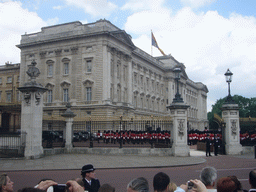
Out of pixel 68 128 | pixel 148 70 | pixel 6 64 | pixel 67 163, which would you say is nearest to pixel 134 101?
pixel 148 70

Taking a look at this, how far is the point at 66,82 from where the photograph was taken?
48.1 m

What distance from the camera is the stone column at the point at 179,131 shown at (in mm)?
18797

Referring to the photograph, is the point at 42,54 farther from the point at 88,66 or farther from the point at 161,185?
the point at 161,185

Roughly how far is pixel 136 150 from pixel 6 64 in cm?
5340

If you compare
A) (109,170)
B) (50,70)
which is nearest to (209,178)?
(109,170)

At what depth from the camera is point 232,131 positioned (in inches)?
838

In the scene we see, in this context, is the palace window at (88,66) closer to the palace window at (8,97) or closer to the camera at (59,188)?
the palace window at (8,97)

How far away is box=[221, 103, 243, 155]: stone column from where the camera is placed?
2122cm

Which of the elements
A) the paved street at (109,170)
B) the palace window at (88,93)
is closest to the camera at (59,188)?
the paved street at (109,170)

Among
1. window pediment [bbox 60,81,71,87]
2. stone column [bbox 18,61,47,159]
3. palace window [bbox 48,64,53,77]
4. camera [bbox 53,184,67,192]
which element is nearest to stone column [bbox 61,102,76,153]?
stone column [bbox 18,61,47,159]

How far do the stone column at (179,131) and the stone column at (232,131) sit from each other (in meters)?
4.13

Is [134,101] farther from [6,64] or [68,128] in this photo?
[68,128]

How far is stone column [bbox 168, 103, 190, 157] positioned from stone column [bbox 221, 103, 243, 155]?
4131 mm

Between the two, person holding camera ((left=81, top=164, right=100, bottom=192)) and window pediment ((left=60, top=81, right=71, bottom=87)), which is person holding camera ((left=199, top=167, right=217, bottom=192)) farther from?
window pediment ((left=60, top=81, right=71, bottom=87))
